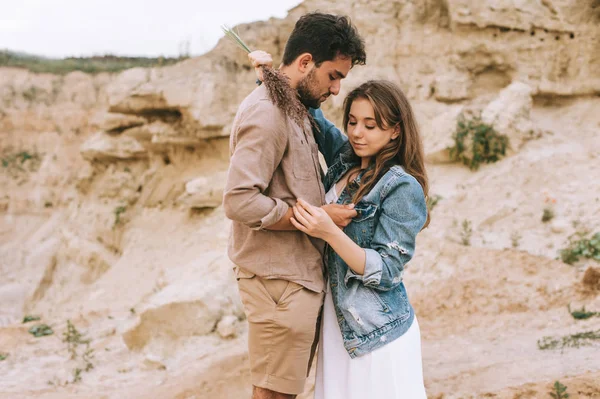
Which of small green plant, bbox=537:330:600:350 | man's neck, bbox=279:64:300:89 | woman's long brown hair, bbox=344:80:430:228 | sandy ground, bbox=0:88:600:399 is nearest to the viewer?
woman's long brown hair, bbox=344:80:430:228

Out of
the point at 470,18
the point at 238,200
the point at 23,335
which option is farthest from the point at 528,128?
the point at 23,335

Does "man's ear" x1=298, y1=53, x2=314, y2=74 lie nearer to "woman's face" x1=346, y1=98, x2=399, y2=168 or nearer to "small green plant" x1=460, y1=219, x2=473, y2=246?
"woman's face" x1=346, y1=98, x2=399, y2=168

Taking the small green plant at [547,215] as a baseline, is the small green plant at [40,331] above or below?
below

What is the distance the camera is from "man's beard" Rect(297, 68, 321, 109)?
2461 mm

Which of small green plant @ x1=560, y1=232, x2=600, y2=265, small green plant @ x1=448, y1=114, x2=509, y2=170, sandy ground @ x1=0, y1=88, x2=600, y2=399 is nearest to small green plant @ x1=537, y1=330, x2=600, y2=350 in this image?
sandy ground @ x1=0, y1=88, x2=600, y2=399

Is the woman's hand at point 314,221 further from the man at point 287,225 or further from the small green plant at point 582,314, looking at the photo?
the small green plant at point 582,314

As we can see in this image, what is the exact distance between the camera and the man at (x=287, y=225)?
2260mm

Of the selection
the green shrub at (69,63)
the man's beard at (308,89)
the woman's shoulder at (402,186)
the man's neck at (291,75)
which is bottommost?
the woman's shoulder at (402,186)

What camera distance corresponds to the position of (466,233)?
6.30 metres

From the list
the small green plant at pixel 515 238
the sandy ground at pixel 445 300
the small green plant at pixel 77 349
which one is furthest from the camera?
the small green plant at pixel 515 238

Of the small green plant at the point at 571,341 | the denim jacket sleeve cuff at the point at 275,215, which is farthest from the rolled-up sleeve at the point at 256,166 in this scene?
the small green plant at the point at 571,341

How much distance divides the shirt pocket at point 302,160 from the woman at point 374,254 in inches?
7.7

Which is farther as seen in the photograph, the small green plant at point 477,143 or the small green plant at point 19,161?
the small green plant at point 19,161

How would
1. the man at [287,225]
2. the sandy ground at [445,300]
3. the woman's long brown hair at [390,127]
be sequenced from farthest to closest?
the sandy ground at [445,300]
the woman's long brown hair at [390,127]
the man at [287,225]
